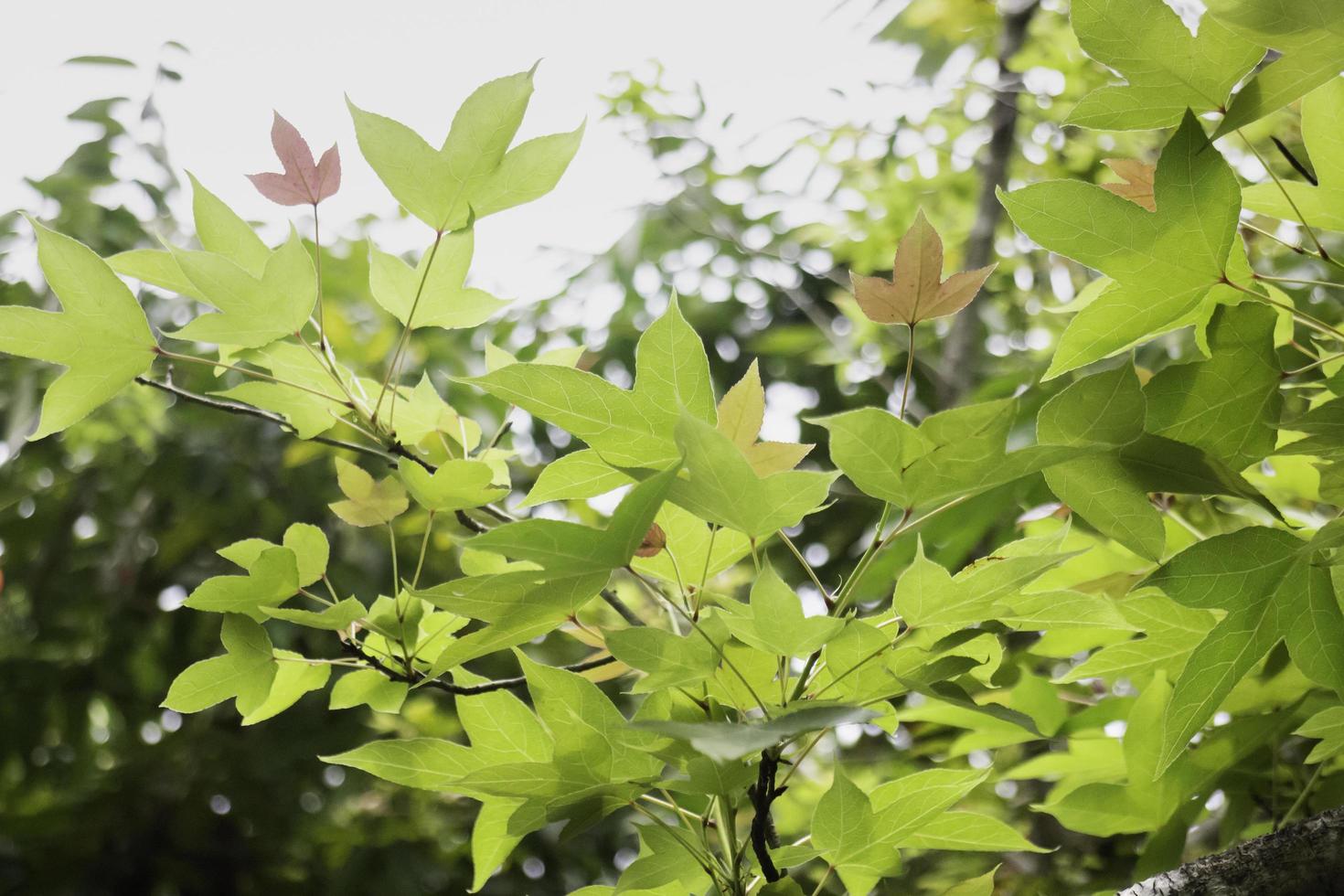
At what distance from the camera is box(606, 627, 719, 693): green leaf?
287 millimetres

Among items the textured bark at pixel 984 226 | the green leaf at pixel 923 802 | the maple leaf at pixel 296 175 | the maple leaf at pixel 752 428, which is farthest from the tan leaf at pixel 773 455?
the textured bark at pixel 984 226

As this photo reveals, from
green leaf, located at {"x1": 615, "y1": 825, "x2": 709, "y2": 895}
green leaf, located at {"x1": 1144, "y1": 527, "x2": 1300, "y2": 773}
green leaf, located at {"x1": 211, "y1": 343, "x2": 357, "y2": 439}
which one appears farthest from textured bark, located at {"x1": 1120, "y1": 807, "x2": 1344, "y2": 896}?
green leaf, located at {"x1": 211, "y1": 343, "x2": 357, "y2": 439}

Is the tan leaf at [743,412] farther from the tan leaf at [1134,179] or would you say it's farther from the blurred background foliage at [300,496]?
the blurred background foliage at [300,496]

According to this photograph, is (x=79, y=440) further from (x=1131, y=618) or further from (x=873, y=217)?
(x=1131, y=618)

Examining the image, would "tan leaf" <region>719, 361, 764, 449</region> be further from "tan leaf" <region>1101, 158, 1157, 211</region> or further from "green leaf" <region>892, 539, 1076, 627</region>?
"tan leaf" <region>1101, 158, 1157, 211</region>

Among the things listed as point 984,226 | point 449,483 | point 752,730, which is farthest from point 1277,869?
point 984,226

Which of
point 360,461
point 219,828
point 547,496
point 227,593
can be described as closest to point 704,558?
point 547,496

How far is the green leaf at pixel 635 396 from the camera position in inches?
12.2

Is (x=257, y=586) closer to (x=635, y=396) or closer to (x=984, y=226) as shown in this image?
(x=635, y=396)

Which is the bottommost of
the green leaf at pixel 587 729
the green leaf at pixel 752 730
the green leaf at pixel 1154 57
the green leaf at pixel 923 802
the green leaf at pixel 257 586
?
the green leaf at pixel 923 802

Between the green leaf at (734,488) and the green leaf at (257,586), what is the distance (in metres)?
0.17

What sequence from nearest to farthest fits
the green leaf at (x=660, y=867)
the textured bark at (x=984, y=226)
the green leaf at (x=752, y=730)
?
1. the green leaf at (x=752, y=730)
2. the green leaf at (x=660, y=867)
3. the textured bark at (x=984, y=226)

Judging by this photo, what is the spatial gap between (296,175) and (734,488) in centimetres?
25

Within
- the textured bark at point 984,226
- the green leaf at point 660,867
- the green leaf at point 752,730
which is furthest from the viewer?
the textured bark at point 984,226
